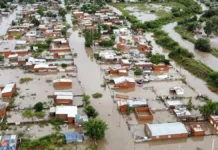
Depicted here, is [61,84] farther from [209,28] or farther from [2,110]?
[209,28]

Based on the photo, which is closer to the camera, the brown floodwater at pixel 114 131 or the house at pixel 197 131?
the brown floodwater at pixel 114 131

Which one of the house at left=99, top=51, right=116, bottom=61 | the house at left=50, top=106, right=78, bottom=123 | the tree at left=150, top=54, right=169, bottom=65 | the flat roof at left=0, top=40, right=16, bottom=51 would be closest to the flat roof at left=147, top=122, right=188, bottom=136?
the house at left=50, top=106, right=78, bottom=123

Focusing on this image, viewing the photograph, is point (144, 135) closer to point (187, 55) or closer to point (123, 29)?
point (187, 55)

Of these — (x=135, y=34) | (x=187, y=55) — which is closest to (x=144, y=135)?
(x=187, y=55)

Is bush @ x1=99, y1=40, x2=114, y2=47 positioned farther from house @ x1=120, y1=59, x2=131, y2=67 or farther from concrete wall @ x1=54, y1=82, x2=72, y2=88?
concrete wall @ x1=54, y1=82, x2=72, y2=88

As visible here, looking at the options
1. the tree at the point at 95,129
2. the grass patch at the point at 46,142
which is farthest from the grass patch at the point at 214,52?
the grass patch at the point at 46,142

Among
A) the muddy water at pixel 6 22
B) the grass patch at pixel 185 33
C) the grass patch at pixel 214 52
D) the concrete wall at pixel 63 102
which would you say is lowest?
the grass patch at pixel 214 52

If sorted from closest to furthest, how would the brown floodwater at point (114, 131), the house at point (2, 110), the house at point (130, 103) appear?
1. the brown floodwater at point (114, 131)
2. the house at point (2, 110)
3. the house at point (130, 103)

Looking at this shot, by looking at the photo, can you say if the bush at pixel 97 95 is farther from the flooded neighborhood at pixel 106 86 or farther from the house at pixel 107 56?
the house at pixel 107 56
